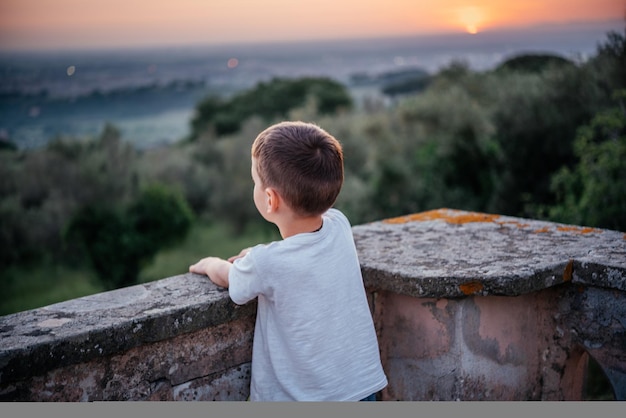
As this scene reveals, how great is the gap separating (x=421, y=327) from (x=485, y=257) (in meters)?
0.41

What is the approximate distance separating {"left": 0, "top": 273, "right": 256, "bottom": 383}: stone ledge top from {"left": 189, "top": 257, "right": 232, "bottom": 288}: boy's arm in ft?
0.12

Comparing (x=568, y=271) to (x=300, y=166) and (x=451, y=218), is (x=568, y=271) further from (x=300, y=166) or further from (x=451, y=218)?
(x=300, y=166)

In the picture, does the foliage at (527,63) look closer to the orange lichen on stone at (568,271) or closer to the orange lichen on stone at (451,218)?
the orange lichen on stone at (451,218)

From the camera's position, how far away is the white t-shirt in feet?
7.06

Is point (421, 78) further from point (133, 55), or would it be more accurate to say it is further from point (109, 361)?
point (109, 361)

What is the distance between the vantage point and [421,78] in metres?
26.0

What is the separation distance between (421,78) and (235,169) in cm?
913

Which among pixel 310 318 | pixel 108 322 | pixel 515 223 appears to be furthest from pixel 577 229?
pixel 108 322

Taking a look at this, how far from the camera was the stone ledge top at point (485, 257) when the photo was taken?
244 centimetres

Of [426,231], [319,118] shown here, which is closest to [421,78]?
[319,118]

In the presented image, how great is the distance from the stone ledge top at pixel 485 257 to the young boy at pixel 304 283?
338mm

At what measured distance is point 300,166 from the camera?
84.3 inches

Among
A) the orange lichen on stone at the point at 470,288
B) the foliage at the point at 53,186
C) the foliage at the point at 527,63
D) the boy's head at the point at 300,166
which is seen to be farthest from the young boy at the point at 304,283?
the foliage at the point at 527,63

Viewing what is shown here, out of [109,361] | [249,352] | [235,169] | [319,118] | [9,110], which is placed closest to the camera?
[109,361]
